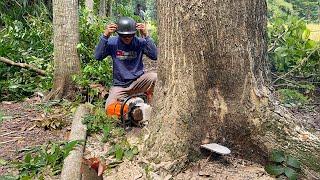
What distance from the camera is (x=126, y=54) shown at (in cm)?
527

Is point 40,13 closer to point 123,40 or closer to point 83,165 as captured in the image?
point 123,40

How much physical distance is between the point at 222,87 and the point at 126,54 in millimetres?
2261

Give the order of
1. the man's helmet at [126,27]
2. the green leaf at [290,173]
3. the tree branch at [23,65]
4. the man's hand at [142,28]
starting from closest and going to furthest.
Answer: the green leaf at [290,173] < the man's helmet at [126,27] < the man's hand at [142,28] < the tree branch at [23,65]

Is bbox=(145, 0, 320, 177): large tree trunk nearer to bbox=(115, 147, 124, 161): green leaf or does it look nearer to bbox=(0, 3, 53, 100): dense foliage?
bbox=(115, 147, 124, 161): green leaf

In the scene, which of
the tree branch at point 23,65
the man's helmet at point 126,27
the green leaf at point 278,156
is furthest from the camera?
the tree branch at point 23,65

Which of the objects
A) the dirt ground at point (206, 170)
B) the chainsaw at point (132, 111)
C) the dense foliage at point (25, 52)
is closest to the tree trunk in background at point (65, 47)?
the dense foliage at point (25, 52)

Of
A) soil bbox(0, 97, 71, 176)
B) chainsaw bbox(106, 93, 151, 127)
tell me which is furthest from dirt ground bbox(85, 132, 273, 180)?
soil bbox(0, 97, 71, 176)

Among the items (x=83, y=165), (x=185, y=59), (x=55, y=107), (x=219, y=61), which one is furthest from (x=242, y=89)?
(x=55, y=107)

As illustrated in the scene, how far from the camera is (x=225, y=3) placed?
3131 millimetres

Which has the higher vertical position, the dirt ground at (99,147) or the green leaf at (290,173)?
the green leaf at (290,173)

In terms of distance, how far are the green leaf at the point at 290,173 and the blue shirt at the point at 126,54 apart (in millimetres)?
2632

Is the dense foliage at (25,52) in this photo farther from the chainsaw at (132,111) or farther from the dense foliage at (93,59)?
the chainsaw at (132,111)

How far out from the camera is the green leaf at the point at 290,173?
306 centimetres

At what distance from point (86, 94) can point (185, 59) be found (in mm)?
3115
